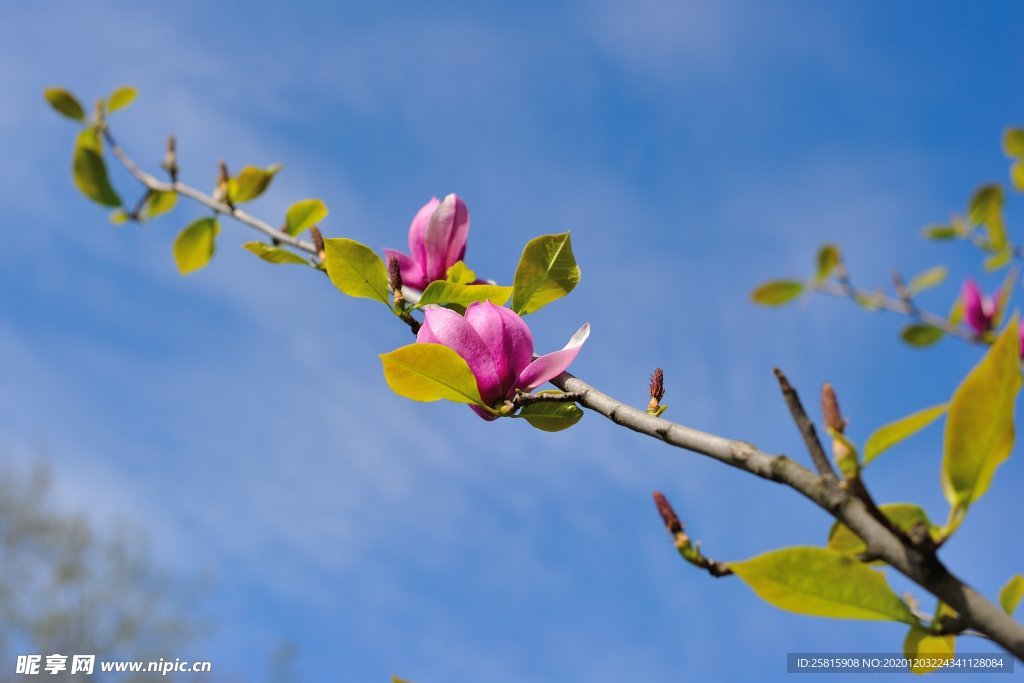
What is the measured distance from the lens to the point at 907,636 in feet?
1.59

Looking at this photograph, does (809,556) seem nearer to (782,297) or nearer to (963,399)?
(963,399)

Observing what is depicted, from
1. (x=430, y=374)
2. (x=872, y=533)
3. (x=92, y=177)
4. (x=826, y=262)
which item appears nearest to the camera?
(x=872, y=533)

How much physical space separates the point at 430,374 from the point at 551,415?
0.12m

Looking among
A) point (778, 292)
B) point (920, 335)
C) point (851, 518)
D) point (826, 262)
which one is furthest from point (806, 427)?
point (920, 335)

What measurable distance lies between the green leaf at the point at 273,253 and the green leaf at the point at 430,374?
1.43ft

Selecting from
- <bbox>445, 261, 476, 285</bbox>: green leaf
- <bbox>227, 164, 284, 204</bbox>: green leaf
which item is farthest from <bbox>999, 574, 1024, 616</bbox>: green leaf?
<bbox>227, 164, 284, 204</bbox>: green leaf

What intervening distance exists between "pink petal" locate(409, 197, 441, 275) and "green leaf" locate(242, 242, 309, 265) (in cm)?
17

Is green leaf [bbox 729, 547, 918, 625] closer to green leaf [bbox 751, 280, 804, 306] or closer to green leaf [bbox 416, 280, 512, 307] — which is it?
green leaf [bbox 416, 280, 512, 307]

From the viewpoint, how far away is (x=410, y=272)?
3.16 feet

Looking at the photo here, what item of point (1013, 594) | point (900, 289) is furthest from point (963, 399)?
point (900, 289)

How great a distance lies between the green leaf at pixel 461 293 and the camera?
81 centimetres

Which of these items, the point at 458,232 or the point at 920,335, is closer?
the point at 458,232

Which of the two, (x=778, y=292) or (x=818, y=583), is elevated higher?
(x=778, y=292)

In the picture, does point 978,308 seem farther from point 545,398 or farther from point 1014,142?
point 545,398
